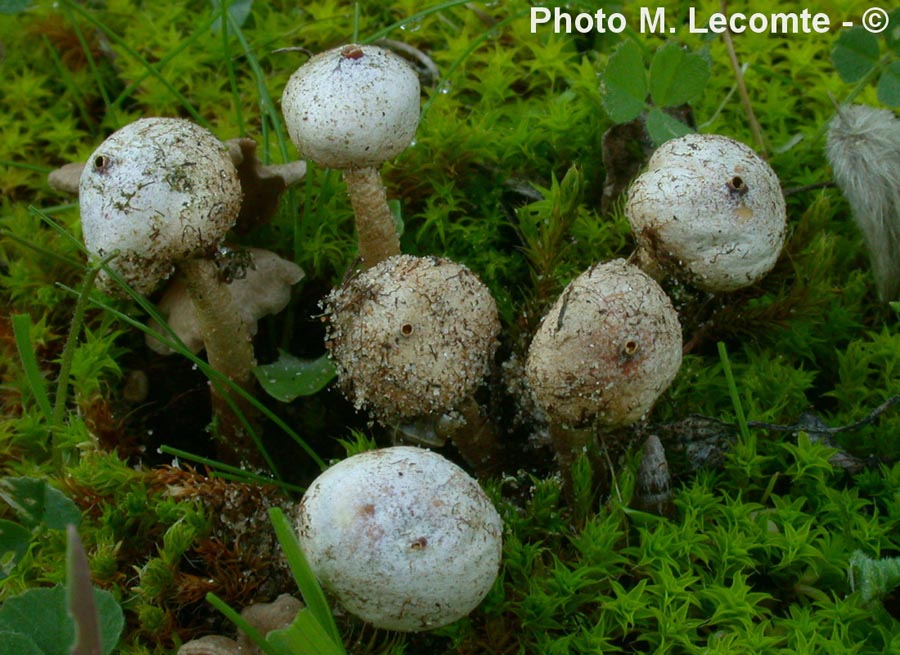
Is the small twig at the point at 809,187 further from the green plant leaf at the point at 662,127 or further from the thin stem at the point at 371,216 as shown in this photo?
the thin stem at the point at 371,216

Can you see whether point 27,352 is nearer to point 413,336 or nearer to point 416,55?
point 413,336

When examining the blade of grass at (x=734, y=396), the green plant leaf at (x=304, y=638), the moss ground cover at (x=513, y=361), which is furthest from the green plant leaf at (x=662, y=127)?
the green plant leaf at (x=304, y=638)

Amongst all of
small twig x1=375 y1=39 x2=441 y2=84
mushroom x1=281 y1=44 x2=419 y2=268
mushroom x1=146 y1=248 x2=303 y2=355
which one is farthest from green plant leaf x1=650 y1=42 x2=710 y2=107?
mushroom x1=146 y1=248 x2=303 y2=355

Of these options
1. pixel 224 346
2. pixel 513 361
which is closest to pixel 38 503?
pixel 224 346

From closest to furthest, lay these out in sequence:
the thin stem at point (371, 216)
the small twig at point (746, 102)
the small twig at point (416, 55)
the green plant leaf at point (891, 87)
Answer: the thin stem at point (371, 216)
the green plant leaf at point (891, 87)
the small twig at point (746, 102)
the small twig at point (416, 55)

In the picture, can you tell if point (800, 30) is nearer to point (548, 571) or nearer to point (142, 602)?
point (548, 571)

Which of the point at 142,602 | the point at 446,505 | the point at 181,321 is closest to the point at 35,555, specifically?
the point at 142,602

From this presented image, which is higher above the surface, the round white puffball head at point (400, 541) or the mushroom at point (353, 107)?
the mushroom at point (353, 107)
